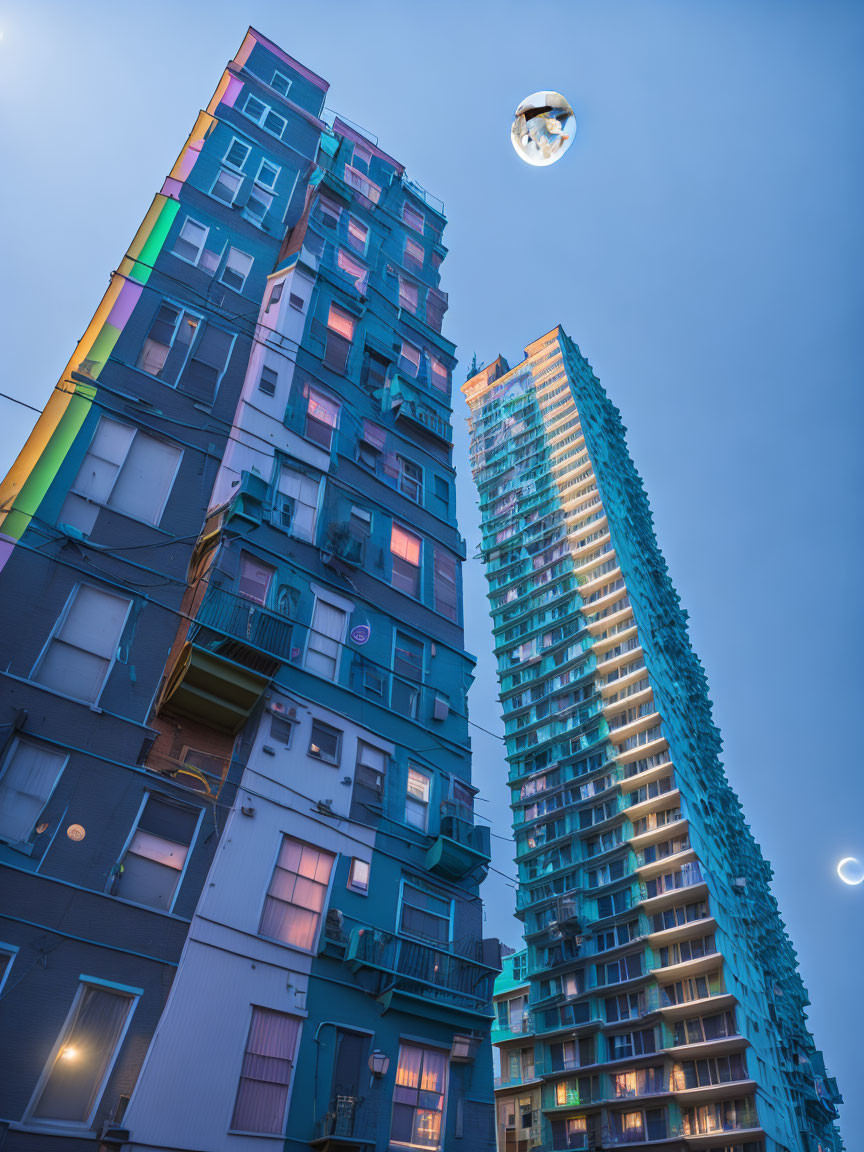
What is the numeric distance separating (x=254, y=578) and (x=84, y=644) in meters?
4.84

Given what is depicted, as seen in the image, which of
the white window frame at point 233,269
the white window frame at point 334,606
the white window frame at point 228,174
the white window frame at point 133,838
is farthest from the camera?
the white window frame at point 228,174

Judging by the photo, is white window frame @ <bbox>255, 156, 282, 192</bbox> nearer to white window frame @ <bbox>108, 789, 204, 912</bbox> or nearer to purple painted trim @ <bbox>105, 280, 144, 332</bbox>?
purple painted trim @ <bbox>105, 280, 144, 332</bbox>

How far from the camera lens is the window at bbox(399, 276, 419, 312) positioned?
111 ft

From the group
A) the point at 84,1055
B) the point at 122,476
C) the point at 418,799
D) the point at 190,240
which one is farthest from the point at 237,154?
the point at 84,1055

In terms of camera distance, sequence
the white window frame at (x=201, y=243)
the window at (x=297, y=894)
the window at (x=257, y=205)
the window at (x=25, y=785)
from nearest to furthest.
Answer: the window at (x=25, y=785) → the window at (x=297, y=894) → the white window frame at (x=201, y=243) → the window at (x=257, y=205)

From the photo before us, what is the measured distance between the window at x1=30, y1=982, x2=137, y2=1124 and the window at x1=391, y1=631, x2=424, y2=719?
10.3 metres

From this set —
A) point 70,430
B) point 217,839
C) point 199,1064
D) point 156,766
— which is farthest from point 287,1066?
point 70,430

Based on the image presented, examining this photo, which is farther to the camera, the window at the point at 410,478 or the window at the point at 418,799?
the window at the point at 410,478

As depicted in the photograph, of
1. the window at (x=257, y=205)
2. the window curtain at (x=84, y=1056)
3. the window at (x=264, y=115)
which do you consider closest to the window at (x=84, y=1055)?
the window curtain at (x=84, y=1056)

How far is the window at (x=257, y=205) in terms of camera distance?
28.9m

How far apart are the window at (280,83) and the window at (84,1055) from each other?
33607mm

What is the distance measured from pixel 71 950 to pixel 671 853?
145 ft

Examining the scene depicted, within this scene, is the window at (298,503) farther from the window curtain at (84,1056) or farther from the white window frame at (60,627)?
the window curtain at (84,1056)

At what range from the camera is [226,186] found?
28984 mm
